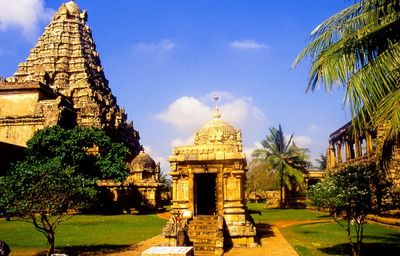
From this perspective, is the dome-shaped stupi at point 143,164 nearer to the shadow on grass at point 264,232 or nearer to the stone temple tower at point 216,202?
the shadow on grass at point 264,232

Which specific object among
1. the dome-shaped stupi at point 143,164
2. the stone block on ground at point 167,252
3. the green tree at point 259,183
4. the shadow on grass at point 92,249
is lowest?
the shadow on grass at point 92,249

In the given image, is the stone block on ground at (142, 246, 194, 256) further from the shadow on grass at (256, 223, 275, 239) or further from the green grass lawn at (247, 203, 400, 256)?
the shadow on grass at (256, 223, 275, 239)

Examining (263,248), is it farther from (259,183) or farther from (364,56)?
(259,183)

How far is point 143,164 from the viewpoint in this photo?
4259cm

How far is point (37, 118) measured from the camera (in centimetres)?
4219

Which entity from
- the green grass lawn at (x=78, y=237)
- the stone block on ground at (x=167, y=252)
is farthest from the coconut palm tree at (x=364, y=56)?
the green grass lawn at (x=78, y=237)

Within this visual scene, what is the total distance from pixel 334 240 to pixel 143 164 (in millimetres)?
27121

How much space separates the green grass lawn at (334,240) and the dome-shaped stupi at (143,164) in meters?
21.0

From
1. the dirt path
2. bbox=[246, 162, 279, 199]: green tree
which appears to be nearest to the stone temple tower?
the dirt path

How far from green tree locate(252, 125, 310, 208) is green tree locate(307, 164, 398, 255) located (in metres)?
29.1

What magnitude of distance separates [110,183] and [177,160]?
823 inches

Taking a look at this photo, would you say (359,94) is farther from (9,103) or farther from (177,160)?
(9,103)

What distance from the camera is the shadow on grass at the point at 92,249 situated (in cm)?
1557

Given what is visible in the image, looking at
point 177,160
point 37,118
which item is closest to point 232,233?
point 177,160
